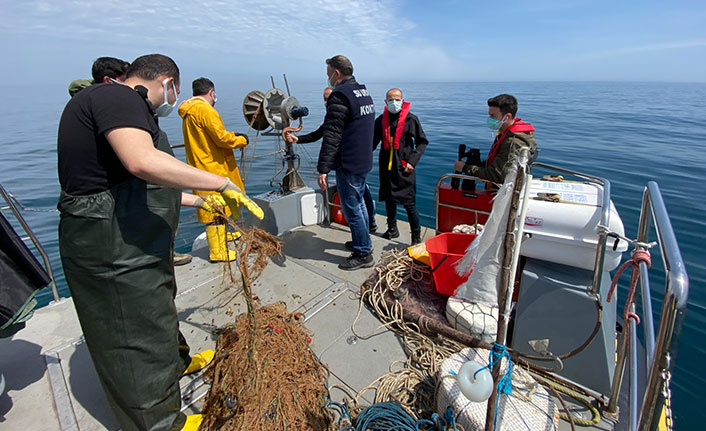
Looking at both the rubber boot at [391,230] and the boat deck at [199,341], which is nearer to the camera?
the boat deck at [199,341]

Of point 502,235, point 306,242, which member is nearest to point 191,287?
point 306,242

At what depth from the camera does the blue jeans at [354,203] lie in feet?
11.0

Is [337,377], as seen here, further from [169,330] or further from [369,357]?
[169,330]

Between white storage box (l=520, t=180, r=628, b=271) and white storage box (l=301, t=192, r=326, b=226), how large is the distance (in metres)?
2.88

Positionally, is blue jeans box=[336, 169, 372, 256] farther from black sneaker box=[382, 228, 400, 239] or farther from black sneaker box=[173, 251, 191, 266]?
black sneaker box=[173, 251, 191, 266]

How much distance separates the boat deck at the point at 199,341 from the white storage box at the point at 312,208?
32.8 inches

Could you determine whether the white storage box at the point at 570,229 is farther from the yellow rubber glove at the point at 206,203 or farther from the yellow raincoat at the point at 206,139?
the yellow raincoat at the point at 206,139

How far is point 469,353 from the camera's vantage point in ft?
6.62

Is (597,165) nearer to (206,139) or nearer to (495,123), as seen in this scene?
(495,123)

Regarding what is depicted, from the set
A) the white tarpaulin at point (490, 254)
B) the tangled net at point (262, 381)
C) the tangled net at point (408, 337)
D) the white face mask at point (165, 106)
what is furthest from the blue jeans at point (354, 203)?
the white face mask at point (165, 106)

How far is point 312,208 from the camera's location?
15.2ft

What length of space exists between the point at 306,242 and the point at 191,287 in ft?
4.72

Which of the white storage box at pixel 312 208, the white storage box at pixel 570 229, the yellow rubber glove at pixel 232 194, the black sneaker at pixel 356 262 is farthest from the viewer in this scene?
the white storage box at pixel 312 208

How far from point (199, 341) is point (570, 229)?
281 cm
